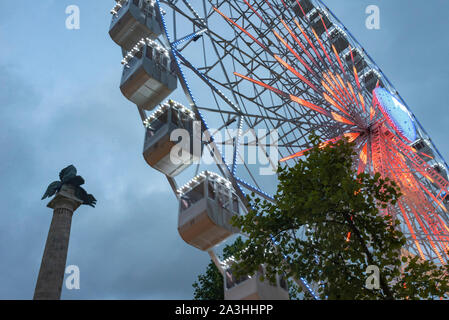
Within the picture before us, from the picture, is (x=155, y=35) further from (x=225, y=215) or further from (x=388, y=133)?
(x=388, y=133)

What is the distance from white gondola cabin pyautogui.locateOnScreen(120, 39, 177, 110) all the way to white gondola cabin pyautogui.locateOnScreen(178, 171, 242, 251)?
151 inches

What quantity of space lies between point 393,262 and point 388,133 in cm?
1074

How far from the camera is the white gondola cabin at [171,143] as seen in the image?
1477cm

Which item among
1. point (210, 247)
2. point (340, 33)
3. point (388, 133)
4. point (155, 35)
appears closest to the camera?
point (210, 247)

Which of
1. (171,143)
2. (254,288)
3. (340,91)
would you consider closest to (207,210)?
(254,288)

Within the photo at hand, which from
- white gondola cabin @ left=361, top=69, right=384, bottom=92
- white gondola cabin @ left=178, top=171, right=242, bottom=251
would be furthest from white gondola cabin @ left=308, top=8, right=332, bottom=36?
white gondola cabin @ left=178, top=171, right=242, bottom=251

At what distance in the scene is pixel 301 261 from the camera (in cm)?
1033

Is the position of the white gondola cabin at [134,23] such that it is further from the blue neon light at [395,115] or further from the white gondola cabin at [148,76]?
the blue neon light at [395,115]

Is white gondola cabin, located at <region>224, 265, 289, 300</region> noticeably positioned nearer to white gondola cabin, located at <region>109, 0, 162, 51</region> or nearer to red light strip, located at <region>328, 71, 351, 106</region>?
white gondola cabin, located at <region>109, 0, 162, 51</region>

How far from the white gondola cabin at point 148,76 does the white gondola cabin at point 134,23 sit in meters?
0.93

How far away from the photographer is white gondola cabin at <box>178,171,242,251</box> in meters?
13.1

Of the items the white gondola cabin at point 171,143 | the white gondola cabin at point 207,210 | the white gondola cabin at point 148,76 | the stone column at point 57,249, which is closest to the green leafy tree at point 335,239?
the white gondola cabin at point 207,210
